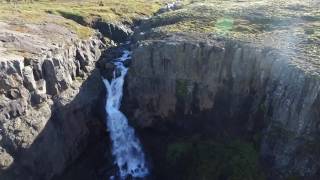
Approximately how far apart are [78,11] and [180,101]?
1183 inches

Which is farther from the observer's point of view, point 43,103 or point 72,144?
point 72,144

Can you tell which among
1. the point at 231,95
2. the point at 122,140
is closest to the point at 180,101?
the point at 231,95

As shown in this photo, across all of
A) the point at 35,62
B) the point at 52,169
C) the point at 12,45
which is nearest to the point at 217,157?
the point at 52,169

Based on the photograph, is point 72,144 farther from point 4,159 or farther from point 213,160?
point 213,160

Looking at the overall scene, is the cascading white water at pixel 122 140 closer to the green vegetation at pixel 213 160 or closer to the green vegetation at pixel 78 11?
the green vegetation at pixel 213 160

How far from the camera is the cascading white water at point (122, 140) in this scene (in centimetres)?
4609

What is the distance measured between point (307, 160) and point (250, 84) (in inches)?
339

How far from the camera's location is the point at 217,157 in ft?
138

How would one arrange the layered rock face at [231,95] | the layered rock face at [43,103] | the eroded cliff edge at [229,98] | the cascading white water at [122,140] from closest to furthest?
the layered rock face at [231,95]
the layered rock face at [43,103]
the eroded cliff edge at [229,98]
the cascading white water at [122,140]

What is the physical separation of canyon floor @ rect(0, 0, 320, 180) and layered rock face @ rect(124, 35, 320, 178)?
0.31 ft

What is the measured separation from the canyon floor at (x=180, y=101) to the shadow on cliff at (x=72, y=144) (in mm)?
99

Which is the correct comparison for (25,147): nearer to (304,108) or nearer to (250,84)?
(250,84)

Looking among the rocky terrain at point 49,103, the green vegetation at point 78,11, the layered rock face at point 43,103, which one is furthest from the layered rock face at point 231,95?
the green vegetation at point 78,11

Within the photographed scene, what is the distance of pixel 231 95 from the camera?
1716 inches
